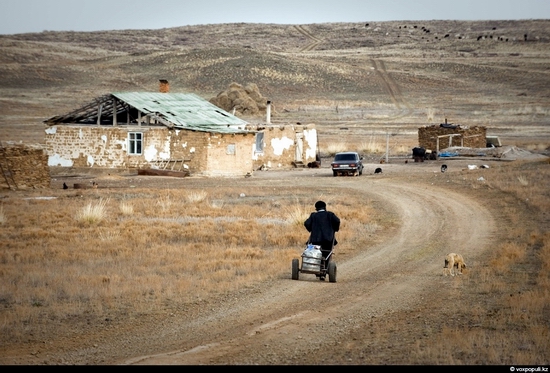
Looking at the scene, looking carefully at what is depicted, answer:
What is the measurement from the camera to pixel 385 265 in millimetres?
18312

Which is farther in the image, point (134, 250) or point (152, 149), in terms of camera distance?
point (152, 149)

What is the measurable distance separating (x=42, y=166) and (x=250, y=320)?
80.2 feet

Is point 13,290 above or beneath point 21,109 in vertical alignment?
beneath

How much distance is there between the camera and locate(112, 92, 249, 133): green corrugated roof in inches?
1719

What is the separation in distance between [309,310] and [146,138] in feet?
102

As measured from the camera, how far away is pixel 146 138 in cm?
4338

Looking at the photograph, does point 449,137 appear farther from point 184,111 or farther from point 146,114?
point 146,114

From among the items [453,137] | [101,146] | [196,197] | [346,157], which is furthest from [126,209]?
[453,137]

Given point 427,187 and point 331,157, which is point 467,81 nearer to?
point 331,157

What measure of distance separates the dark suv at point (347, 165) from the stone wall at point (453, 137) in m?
12.2

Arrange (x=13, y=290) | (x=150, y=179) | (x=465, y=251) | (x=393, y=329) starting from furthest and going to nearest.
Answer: (x=150, y=179), (x=465, y=251), (x=13, y=290), (x=393, y=329)

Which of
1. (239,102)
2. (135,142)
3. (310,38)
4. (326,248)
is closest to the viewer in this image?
(326,248)

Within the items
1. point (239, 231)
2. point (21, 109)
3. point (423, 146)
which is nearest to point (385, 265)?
point (239, 231)

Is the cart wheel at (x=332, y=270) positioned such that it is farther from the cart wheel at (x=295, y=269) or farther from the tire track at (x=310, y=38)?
the tire track at (x=310, y=38)
